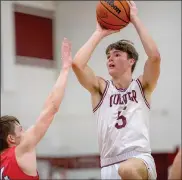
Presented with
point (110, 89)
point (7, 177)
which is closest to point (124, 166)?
point (110, 89)

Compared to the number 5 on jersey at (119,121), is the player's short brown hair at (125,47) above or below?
above

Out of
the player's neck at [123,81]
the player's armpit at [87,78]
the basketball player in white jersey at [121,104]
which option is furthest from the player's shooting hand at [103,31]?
the player's neck at [123,81]

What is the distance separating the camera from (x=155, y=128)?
15883mm

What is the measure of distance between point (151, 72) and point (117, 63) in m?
0.45

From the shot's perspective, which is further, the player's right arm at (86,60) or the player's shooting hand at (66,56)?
the player's right arm at (86,60)

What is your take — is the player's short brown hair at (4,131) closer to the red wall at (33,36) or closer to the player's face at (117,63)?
the player's face at (117,63)

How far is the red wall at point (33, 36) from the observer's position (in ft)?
54.5

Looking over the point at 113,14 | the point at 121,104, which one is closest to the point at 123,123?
the point at 121,104

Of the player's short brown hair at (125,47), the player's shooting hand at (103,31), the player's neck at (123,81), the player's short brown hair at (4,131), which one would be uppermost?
the player's shooting hand at (103,31)

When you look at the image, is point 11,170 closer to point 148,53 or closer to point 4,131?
point 4,131

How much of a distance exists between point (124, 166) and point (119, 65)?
1.30 m

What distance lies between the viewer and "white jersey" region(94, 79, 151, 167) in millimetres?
5945

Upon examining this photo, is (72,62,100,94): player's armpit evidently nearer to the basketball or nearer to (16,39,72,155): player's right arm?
the basketball

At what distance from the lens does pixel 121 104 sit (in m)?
6.05
